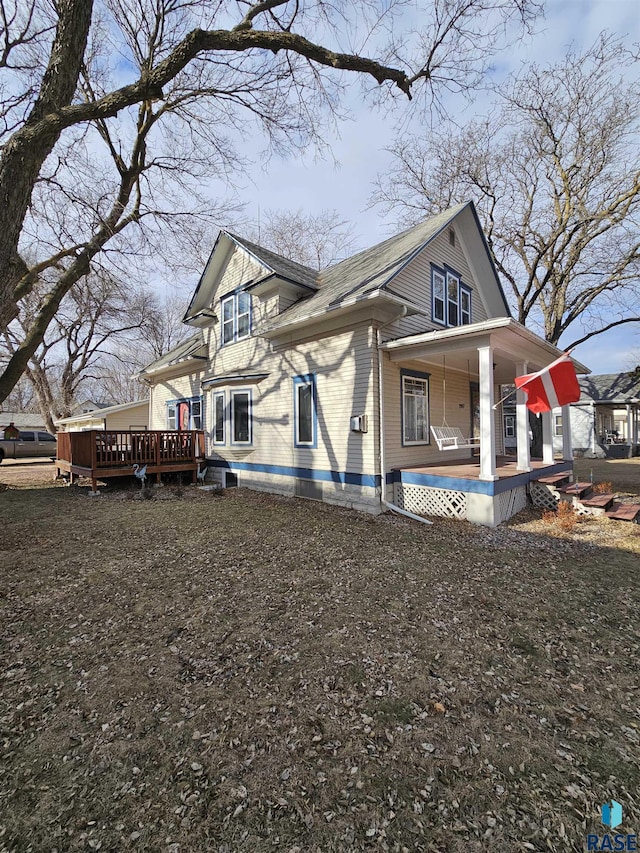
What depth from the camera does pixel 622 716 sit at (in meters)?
2.48

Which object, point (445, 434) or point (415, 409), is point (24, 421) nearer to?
point (415, 409)

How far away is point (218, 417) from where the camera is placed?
38.9ft

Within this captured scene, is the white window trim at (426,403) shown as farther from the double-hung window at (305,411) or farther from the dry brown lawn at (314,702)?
the dry brown lawn at (314,702)

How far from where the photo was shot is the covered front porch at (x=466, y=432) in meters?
7.00

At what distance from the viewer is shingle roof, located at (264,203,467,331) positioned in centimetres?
804

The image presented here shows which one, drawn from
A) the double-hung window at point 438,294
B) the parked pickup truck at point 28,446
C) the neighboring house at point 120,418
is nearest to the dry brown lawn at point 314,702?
the double-hung window at point 438,294

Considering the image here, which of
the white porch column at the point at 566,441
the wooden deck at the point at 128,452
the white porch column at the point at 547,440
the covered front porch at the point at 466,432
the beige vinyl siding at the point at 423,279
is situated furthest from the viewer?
the white porch column at the point at 566,441

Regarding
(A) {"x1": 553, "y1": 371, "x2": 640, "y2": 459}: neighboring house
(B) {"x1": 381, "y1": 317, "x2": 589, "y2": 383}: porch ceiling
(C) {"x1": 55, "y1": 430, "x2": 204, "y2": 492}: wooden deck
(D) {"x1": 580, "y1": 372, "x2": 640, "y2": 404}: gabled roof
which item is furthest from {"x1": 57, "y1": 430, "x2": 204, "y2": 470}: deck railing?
(D) {"x1": 580, "y1": 372, "x2": 640, "y2": 404}: gabled roof

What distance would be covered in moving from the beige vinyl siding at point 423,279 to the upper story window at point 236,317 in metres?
4.72

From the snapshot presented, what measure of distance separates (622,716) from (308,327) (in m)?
8.40

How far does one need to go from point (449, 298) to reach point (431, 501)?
19.4 feet

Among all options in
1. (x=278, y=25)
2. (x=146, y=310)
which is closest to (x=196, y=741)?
(x=278, y=25)

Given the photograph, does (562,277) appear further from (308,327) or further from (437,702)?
(437,702)

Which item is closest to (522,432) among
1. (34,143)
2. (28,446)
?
(34,143)
